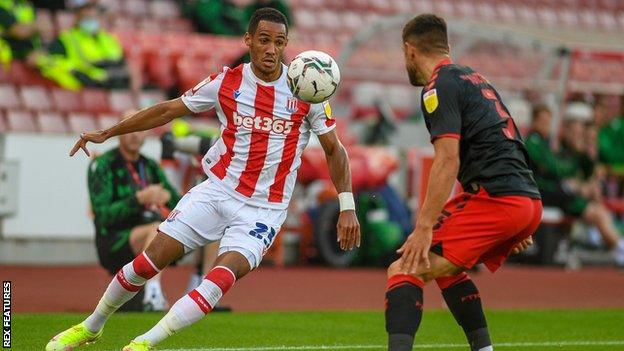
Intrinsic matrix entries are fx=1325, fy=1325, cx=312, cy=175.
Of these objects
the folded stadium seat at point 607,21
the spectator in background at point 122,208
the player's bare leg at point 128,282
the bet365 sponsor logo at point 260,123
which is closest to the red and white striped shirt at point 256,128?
the bet365 sponsor logo at point 260,123

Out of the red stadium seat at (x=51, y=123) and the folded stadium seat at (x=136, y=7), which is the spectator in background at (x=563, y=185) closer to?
the red stadium seat at (x=51, y=123)

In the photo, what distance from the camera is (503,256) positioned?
728 centimetres

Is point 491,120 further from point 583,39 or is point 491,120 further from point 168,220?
point 583,39

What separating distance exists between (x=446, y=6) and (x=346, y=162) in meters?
16.5

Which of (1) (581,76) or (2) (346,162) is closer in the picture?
(2) (346,162)

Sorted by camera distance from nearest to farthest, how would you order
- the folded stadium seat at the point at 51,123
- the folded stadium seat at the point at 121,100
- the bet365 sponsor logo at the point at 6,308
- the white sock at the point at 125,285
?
the bet365 sponsor logo at the point at 6,308 → the white sock at the point at 125,285 → the folded stadium seat at the point at 51,123 → the folded stadium seat at the point at 121,100

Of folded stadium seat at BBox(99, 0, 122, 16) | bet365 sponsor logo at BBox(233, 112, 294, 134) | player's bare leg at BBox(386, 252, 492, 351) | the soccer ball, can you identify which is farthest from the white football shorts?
folded stadium seat at BBox(99, 0, 122, 16)

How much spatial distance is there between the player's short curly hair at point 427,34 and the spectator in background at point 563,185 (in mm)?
9349

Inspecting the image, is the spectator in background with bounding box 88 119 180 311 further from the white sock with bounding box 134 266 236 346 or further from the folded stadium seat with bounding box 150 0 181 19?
the folded stadium seat with bounding box 150 0 181 19

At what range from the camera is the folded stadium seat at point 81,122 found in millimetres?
16516

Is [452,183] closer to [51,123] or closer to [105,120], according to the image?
[51,123]

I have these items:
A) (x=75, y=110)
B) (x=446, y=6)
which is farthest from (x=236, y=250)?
(x=446, y=6)

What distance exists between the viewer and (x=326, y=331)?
32.9 ft

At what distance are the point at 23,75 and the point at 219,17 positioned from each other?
412 cm
